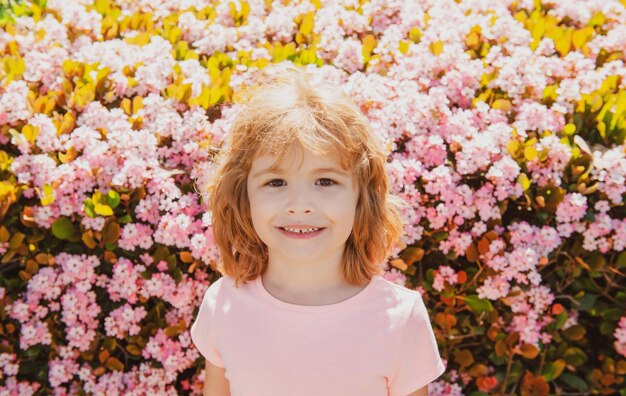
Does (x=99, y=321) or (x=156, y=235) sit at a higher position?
(x=156, y=235)

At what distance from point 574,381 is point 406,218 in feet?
3.12

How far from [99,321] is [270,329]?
108 cm

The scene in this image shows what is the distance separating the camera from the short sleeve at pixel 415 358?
2.21m

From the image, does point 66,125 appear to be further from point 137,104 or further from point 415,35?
point 415,35

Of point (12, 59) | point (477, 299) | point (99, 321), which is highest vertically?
point (12, 59)

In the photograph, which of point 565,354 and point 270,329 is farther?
point 565,354

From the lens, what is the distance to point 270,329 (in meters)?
2.22

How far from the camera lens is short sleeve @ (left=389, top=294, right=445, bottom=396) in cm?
221

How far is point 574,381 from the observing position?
313cm

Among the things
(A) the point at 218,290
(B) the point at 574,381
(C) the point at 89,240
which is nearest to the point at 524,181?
(B) the point at 574,381

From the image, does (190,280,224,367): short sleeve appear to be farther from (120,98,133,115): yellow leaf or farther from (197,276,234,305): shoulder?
(120,98,133,115): yellow leaf

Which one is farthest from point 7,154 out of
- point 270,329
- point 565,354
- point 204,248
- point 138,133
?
point 565,354

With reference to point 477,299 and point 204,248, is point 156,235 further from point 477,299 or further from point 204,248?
point 477,299

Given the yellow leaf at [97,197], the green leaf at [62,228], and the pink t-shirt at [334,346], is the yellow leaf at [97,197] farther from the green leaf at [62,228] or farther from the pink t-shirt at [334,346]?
the pink t-shirt at [334,346]
